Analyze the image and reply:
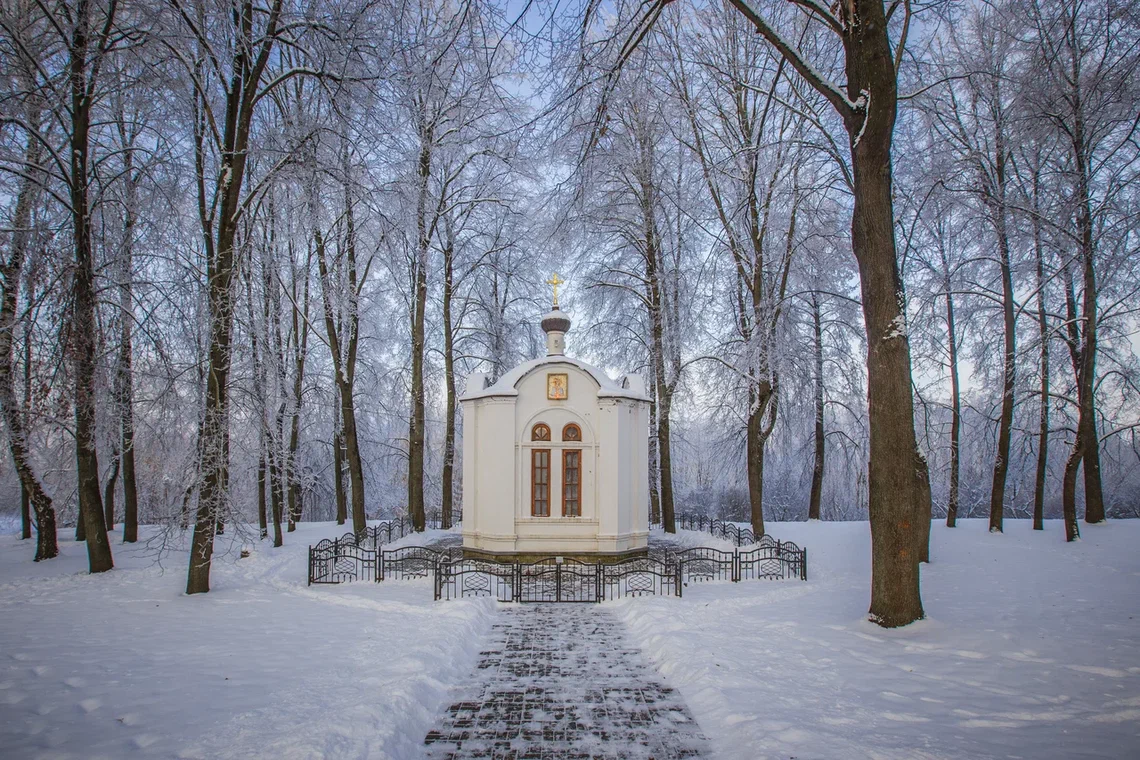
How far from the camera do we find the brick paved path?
16.7ft

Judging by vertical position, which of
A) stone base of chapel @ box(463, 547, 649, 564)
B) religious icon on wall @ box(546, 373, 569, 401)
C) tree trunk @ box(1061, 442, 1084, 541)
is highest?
religious icon on wall @ box(546, 373, 569, 401)

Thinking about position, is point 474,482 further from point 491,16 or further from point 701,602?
point 491,16

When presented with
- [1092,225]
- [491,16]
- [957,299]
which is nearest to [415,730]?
[491,16]

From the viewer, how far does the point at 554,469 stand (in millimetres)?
15242

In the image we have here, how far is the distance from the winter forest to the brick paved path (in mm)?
4218

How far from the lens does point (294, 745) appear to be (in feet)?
15.1

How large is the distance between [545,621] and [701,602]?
2923 millimetres

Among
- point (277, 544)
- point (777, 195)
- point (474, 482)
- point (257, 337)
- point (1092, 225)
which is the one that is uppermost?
point (777, 195)

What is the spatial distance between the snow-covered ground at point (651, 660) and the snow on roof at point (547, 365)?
17.4 ft

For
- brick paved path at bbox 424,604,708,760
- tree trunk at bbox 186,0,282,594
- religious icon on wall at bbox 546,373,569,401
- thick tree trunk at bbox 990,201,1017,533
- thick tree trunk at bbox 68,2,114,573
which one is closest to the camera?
brick paved path at bbox 424,604,708,760

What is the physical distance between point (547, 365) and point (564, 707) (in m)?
10.1

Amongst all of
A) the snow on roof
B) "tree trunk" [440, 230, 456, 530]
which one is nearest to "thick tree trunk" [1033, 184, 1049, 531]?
the snow on roof

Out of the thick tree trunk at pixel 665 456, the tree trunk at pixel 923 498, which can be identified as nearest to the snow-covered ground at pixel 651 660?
the tree trunk at pixel 923 498

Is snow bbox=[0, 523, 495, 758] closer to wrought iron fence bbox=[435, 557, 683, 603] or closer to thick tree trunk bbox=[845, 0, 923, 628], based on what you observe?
wrought iron fence bbox=[435, 557, 683, 603]
